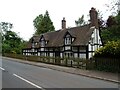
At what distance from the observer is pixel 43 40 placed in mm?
56969

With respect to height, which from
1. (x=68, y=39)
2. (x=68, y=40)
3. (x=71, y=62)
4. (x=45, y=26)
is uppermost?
(x=45, y=26)

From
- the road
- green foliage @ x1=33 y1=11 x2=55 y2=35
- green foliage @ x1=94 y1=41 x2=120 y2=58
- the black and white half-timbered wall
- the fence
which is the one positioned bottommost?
the road

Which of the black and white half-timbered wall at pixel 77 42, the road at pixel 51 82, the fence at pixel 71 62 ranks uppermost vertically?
the black and white half-timbered wall at pixel 77 42

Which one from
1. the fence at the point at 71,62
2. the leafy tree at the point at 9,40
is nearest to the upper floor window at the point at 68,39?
the fence at the point at 71,62

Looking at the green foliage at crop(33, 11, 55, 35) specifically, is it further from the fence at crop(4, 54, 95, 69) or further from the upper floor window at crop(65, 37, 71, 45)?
the fence at crop(4, 54, 95, 69)

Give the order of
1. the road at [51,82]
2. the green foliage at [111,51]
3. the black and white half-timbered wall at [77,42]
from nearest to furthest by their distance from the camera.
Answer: the road at [51,82] < the green foliage at [111,51] < the black and white half-timbered wall at [77,42]

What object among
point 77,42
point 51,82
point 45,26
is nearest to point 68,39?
point 77,42

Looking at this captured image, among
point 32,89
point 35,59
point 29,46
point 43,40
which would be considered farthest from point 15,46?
point 32,89

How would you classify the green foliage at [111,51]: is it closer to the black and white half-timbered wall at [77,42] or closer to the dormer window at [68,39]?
the black and white half-timbered wall at [77,42]

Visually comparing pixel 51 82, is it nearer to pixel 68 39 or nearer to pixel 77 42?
pixel 77 42

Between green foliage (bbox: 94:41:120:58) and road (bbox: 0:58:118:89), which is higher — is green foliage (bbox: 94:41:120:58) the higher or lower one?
the higher one

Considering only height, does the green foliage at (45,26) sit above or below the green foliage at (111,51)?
above

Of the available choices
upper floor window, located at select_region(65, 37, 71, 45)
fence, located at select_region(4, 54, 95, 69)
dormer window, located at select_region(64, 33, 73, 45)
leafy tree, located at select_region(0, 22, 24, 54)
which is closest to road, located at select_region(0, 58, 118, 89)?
fence, located at select_region(4, 54, 95, 69)

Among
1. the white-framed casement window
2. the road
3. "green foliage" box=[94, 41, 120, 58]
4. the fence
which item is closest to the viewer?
the road
